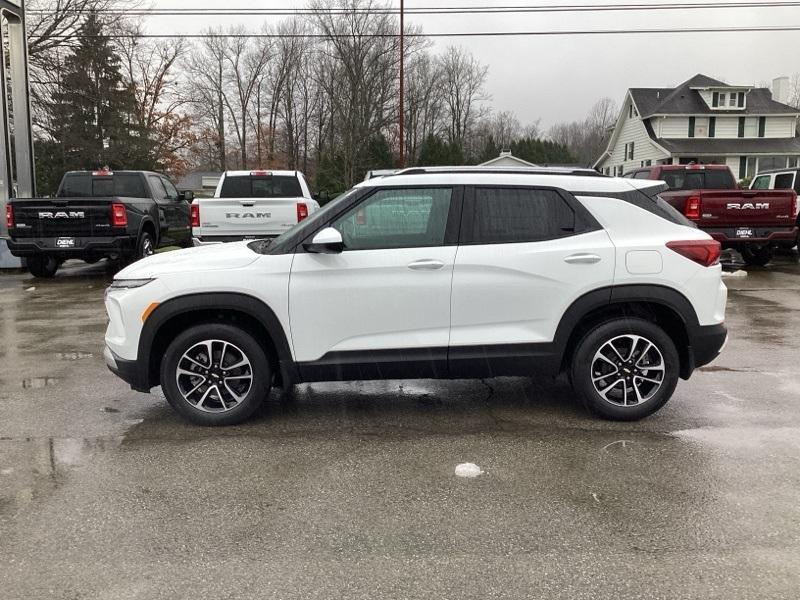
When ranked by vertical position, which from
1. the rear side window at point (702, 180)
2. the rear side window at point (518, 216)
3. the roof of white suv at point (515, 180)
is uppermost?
the rear side window at point (702, 180)

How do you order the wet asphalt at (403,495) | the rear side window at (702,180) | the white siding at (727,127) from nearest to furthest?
1. the wet asphalt at (403,495)
2. the rear side window at (702,180)
3. the white siding at (727,127)

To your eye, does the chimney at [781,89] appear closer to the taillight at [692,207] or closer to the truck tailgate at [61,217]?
the taillight at [692,207]

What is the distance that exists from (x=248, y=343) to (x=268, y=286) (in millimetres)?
425

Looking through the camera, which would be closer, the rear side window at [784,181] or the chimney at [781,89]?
the rear side window at [784,181]

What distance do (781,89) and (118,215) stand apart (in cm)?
5171

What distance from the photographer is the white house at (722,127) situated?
44.1 m

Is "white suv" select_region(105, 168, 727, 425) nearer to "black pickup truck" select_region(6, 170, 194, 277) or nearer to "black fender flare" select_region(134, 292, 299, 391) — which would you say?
"black fender flare" select_region(134, 292, 299, 391)

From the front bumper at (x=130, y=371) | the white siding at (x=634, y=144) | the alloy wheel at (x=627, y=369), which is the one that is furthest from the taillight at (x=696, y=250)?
the white siding at (x=634, y=144)

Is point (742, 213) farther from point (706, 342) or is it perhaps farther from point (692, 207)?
point (706, 342)

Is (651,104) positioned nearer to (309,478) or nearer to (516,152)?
(516,152)

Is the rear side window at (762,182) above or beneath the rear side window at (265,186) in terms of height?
above

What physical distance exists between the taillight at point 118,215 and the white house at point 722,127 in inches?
1479

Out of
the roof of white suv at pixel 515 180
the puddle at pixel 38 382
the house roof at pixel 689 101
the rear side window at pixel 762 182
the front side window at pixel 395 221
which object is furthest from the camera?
the house roof at pixel 689 101

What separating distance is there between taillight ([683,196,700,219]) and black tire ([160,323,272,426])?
10541 mm
